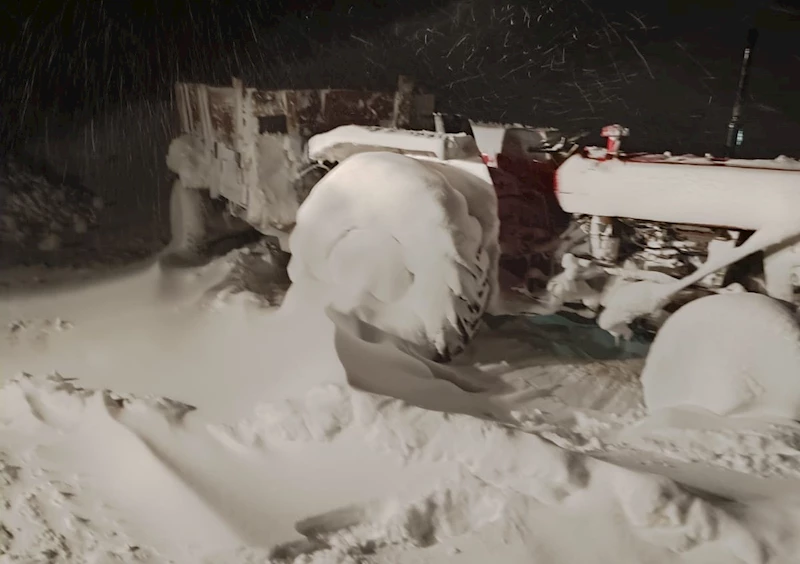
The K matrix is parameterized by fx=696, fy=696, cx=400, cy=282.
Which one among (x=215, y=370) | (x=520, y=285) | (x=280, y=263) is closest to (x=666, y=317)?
(x=520, y=285)

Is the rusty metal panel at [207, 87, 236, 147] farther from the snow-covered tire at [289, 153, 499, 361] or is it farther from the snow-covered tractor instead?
the snow-covered tire at [289, 153, 499, 361]

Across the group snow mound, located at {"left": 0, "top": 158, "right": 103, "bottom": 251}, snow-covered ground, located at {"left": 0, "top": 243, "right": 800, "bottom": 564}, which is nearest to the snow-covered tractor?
snow-covered ground, located at {"left": 0, "top": 243, "right": 800, "bottom": 564}

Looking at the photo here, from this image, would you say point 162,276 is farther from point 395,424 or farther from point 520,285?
point 520,285

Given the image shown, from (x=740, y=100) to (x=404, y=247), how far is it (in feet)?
2.54

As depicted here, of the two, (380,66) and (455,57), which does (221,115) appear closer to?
(380,66)

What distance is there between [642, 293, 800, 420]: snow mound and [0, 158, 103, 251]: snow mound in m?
1.46

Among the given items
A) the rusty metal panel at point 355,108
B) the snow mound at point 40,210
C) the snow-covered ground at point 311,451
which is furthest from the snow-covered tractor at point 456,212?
the snow mound at point 40,210

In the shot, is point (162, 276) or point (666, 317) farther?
point (162, 276)

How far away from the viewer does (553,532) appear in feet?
4.06

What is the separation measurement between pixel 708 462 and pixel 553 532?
356mm

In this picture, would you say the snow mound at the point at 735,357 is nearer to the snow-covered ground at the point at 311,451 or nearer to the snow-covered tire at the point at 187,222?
the snow-covered ground at the point at 311,451

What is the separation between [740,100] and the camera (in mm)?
1439

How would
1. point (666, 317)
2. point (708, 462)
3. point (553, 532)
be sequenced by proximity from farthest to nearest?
point (666, 317) → point (708, 462) → point (553, 532)

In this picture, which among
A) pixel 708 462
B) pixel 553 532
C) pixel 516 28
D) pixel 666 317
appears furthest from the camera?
pixel 666 317
